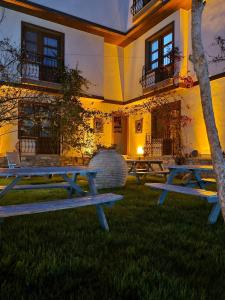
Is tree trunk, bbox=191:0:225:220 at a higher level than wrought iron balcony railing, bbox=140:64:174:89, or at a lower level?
lower

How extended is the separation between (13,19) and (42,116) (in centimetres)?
691

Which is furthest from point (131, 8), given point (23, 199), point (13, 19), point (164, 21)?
point (23, 199)

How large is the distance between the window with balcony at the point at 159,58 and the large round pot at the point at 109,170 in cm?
606

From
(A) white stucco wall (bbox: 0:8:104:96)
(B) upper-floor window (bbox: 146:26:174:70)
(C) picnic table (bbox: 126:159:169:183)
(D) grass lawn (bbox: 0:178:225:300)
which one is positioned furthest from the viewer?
(A) white stucco wall (bbox: 0:8:104:96)

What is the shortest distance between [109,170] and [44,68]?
771 cm

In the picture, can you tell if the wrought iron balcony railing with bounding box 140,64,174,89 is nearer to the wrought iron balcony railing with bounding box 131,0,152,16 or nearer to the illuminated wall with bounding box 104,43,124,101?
the illuminated wall with bounding box 104,43,124,101

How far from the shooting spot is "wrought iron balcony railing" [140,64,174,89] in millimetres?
11337

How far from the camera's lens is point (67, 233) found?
2811 millimetres

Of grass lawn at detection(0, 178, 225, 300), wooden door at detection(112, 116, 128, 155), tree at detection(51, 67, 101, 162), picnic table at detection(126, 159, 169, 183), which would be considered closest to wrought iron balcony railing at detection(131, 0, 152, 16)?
tree at detection(51, 67, 101, 162)

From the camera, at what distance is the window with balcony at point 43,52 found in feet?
37.9

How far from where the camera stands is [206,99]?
1.49 m

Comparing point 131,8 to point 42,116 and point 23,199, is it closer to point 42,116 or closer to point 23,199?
point 42,116

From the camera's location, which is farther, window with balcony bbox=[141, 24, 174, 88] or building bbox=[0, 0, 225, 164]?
window with balcony bbox=[141, 24, 174, 88]

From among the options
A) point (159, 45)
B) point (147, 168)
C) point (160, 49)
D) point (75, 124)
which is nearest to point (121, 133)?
point (160, 49)
